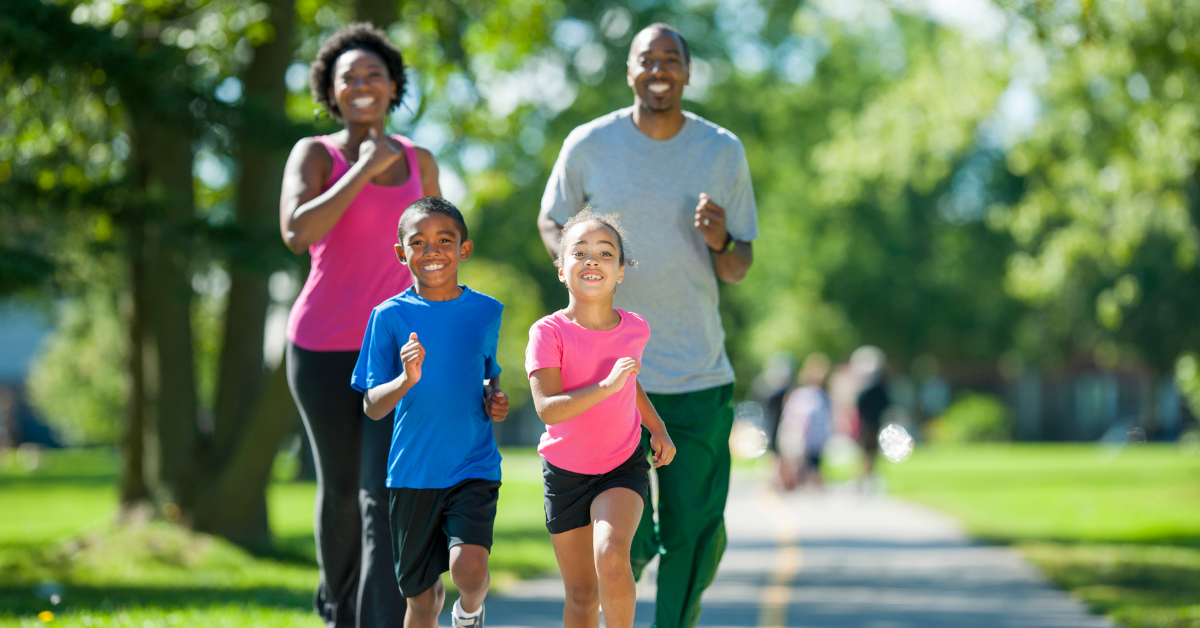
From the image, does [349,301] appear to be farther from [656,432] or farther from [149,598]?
[149,598]

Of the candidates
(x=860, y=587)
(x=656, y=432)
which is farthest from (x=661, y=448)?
(x=860, y=587)

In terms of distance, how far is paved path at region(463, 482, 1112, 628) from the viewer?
7.58 m

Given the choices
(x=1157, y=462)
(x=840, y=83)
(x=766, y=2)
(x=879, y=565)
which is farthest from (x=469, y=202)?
(x=840, y=83)

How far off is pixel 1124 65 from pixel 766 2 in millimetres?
15100

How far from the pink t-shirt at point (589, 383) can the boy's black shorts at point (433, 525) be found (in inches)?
10.5

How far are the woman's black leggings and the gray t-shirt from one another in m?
0.99

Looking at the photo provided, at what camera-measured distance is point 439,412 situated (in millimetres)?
3984

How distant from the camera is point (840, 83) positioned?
132 ft

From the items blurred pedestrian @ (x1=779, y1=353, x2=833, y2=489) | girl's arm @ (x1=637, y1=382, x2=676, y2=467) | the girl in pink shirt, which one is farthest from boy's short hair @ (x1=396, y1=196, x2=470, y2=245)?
blurred pedestrian @ (x1=779, y1=353, x2=833, y2=489)

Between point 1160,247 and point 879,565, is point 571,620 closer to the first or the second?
point 879,565

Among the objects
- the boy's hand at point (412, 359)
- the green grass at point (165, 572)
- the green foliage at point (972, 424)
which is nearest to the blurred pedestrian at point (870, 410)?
the green grass at point (165, 572)

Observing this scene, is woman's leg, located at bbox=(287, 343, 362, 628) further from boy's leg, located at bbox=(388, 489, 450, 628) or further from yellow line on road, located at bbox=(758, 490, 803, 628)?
yellow line on road, located at bbox=(758, 490, 803, 628)

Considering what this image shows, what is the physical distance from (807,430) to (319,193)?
51.1ft

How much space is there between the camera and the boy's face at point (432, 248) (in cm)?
402
